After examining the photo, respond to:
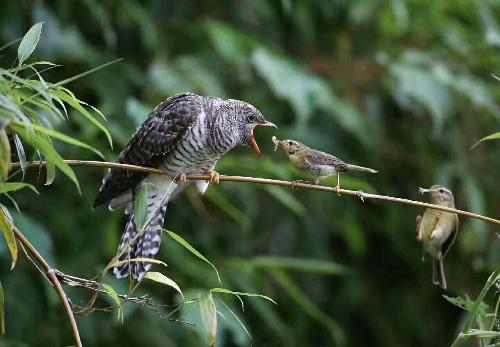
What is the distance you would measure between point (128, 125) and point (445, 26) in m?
1.93

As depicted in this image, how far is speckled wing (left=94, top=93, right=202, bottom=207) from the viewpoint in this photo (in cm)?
307

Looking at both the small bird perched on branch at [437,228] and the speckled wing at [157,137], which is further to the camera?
the speckled wing at [157,137]

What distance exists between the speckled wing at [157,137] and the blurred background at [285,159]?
0.39 m

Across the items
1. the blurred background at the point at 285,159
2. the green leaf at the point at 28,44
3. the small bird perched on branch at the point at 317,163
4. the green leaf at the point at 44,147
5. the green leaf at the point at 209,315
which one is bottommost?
the blurred background at the point at 285,159

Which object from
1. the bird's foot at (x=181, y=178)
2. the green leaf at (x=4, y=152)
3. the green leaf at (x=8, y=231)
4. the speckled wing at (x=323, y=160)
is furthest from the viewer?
the bird's foot at (x=181, y=178)

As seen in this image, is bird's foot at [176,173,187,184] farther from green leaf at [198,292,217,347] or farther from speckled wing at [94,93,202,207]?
green leaf at [198,292,217,347]

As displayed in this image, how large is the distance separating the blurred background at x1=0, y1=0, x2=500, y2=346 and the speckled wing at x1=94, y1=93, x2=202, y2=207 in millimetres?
392

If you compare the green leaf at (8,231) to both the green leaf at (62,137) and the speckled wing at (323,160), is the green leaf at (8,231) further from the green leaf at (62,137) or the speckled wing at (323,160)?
the speckled wing at (323,160)

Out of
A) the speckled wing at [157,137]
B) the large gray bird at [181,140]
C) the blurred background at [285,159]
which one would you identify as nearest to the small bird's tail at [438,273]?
the large gray bird at [181,140]

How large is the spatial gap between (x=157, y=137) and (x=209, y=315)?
127 cm

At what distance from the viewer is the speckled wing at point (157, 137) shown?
3068 millimetres

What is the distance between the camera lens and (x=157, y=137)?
3.09 m

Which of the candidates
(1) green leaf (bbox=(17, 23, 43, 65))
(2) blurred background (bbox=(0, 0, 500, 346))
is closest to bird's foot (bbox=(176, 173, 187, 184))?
(2) blurred background (bbox=(0, 0, 500, 346))

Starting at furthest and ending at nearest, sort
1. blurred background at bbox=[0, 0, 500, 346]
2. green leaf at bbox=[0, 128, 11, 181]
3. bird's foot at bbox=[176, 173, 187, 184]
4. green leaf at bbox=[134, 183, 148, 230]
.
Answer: blurred background at bbox=[0, 0, 500, 346] < bird's foot at bbox=[176, 173, 187, 184] < green leaf at bbox=[134, 183, 148, 230] < green leaf at bbox=[0, 128, 11, 181]
